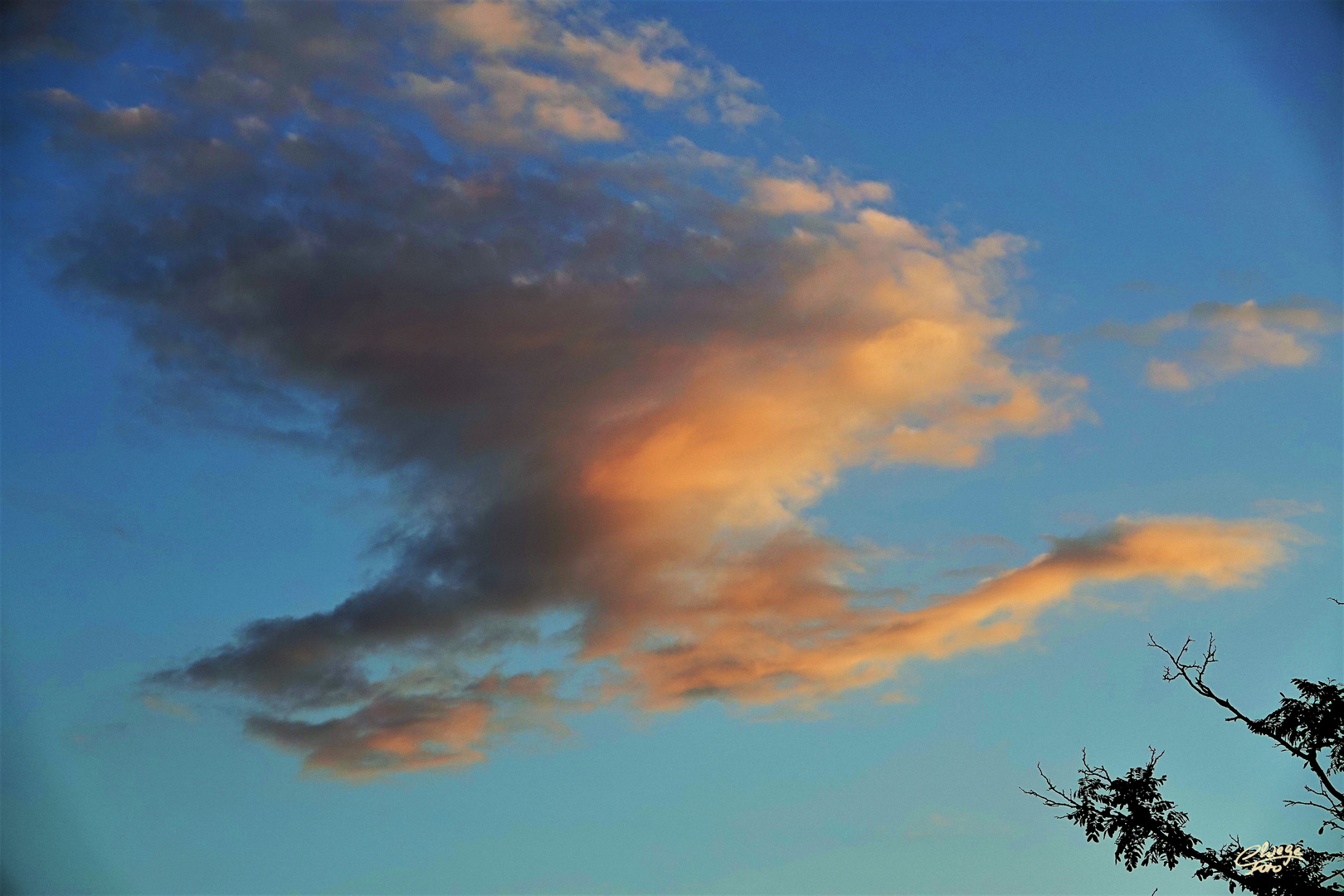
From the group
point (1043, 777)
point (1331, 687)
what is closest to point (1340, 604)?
point (1331, 687)

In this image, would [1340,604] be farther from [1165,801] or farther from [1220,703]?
[1165,801]

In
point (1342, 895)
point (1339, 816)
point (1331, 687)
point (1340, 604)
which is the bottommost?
point (1342, 895)

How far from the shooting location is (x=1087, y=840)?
34.2 meters

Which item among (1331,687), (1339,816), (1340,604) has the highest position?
(1340,604)

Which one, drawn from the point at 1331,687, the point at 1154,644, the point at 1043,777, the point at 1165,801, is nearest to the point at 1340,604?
the point at 1331,687

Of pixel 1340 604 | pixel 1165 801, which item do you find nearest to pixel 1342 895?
pixel 1165 801

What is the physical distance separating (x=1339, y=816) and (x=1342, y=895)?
7.57ft

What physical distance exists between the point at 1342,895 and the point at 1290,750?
12.8 feet

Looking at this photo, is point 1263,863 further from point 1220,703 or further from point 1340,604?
point 1340,604

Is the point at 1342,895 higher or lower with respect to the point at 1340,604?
lower

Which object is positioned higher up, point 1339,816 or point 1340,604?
point 1340,604

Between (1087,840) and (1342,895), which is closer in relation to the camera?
(1342,895)

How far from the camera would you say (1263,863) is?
33.2 meters

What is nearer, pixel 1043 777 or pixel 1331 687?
pixel 1331 687
